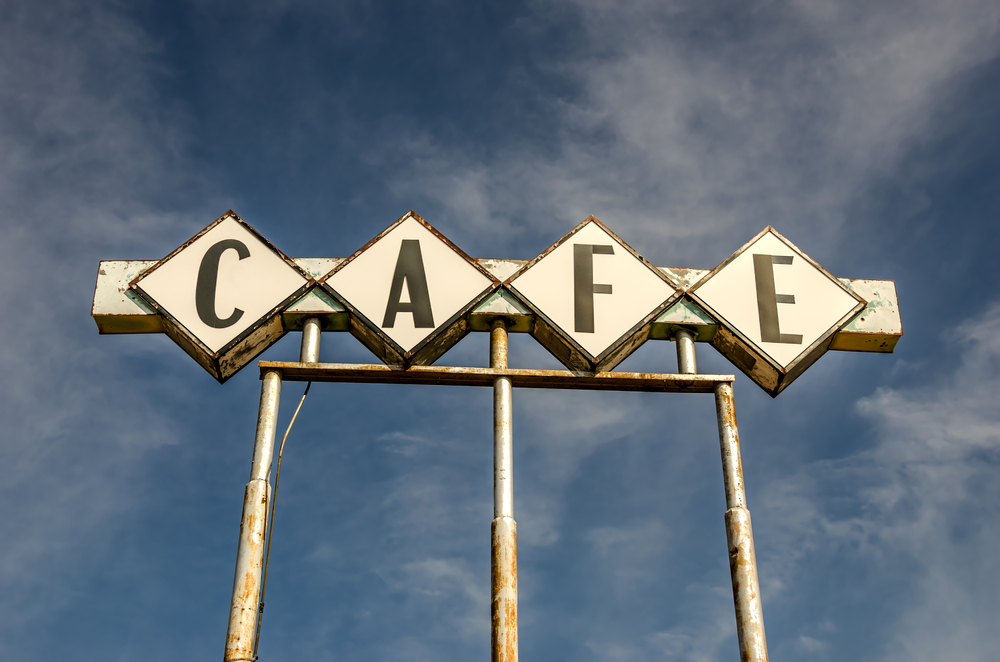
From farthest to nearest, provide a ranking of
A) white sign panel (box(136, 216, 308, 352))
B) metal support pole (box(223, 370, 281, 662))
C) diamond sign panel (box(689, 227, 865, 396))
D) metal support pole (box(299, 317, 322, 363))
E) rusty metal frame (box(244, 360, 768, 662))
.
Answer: diamond sign panel (box(689, 227, 865, 396))
white sign panel (box(136, 216, 308, 352))
metal support pole (box(299, 317, 322, 363))
rusty metal frame (box(244, 360, 768, 662))
metal support pole (box(223, 370, 281, 662))

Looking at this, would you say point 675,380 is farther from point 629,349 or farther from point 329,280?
point 329,280

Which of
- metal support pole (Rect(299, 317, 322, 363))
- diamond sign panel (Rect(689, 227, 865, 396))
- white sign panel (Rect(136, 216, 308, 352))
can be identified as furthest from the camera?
diamond sign panel (Rect(689, 227, 865, 396))

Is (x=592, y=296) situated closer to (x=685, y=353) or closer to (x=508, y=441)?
(x=685, y=353)

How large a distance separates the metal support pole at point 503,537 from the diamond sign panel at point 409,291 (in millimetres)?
742

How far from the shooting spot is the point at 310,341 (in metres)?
8.05

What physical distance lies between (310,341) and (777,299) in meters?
4.48

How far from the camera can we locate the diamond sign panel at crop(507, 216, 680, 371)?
811 centimetres

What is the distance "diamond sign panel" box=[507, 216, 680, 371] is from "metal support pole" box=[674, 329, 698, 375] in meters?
0.31

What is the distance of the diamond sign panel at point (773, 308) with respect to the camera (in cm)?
827

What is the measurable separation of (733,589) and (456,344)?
3.28 m

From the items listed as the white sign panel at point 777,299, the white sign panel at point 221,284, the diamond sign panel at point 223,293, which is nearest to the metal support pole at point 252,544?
the diamond sign panel at point 223,293

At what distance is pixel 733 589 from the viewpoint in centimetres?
691

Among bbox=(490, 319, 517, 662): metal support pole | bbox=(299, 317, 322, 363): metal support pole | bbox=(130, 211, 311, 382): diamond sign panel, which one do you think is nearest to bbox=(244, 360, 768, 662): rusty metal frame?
bbox=(490, 319, 517, 662): metal support pole

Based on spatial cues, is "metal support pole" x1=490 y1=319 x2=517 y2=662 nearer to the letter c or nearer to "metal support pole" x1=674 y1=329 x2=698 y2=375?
"metal support pole" x1=674 y1=329 x2=698 y2=375
